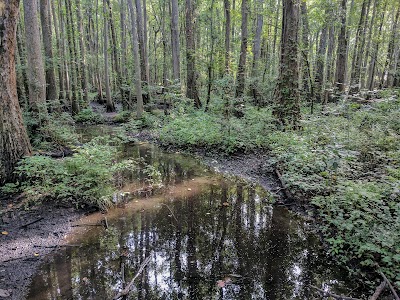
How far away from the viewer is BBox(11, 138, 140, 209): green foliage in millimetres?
5949

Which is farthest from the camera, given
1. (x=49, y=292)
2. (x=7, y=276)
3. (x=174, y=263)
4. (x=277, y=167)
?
(x=277, y=167)

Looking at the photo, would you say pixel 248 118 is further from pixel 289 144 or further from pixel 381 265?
pixel 381 265

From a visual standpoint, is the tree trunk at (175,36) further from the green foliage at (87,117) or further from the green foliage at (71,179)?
the green foliage at (71,179)

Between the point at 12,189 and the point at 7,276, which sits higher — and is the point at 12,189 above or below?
above

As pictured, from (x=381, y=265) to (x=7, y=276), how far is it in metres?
5.04

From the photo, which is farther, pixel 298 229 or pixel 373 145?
pixel 373 145

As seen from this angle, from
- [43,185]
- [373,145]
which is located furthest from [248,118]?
[43,185]

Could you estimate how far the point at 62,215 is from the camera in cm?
571

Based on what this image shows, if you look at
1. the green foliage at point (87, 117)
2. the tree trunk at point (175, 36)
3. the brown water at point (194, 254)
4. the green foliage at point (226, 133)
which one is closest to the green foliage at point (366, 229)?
the brown water at point (194, 254)

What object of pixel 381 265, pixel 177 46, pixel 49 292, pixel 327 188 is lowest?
pixel 49 292

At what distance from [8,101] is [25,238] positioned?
122 inches

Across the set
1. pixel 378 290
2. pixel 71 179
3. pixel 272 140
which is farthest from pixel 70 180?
pixel 272 140

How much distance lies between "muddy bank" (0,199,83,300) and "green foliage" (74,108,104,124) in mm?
12575

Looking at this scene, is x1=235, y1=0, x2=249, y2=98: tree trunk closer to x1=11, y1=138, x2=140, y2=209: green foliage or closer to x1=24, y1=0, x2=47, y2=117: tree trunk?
x1=24, y1=0, x2=47, y2=117: tree trunk
